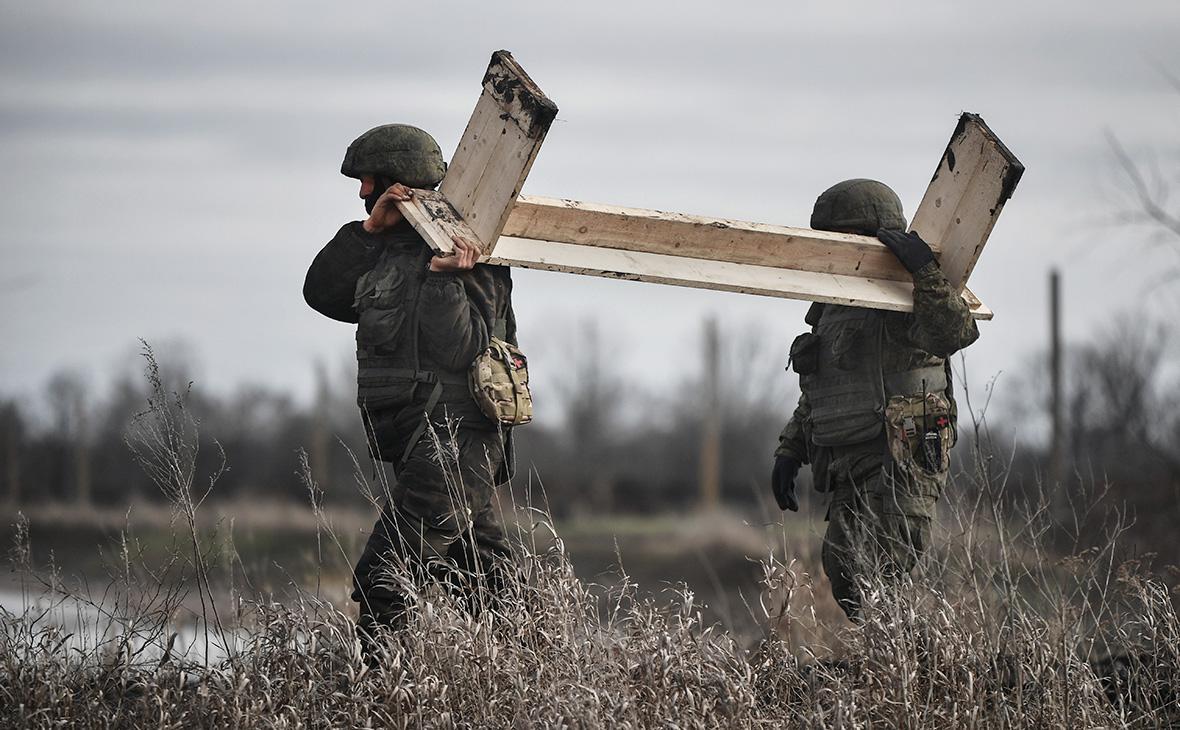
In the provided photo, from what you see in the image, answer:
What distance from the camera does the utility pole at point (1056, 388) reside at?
76.1 ft

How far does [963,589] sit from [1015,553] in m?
0.31

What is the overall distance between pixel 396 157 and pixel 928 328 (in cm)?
242

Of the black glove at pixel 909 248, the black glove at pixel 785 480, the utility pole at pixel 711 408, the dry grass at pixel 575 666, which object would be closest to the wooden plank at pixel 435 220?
the dry grass at pixel 575 666

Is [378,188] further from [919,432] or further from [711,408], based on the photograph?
[711,408]

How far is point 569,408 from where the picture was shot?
4381 centimetres

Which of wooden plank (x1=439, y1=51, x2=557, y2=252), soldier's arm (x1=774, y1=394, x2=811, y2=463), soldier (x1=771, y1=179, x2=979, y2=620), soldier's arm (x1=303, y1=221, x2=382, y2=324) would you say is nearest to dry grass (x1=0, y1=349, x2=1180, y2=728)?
soldier (x1=771, y1=179, x2=979, y2=620)

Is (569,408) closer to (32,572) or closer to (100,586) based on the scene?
(100,586)

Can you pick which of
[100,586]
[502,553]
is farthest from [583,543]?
[502,553]

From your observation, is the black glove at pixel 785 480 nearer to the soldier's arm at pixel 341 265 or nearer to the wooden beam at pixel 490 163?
the wooden beam at pixel 490 163

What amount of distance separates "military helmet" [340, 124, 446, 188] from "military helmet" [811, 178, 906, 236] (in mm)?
1895

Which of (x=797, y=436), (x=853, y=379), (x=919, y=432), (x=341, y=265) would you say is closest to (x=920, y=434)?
(x=919, y=432)

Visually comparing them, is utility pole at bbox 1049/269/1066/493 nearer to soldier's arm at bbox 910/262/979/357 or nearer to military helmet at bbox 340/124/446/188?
soldier's arm at bbox 910/262/979/357

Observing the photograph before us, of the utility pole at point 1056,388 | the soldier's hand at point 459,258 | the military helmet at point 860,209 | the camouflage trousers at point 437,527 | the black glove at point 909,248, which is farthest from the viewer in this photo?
the utility pole at point 1056,388

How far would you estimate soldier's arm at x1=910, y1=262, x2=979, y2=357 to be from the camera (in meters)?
6.41
